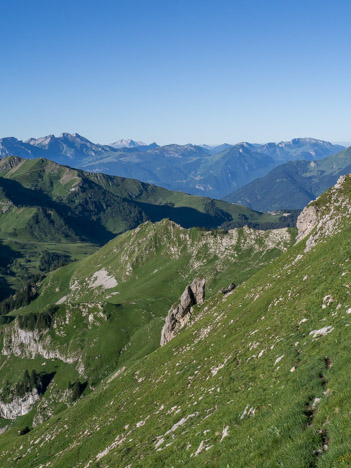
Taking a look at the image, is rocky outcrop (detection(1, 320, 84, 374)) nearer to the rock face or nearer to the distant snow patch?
the rock face

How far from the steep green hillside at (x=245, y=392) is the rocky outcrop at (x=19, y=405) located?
6358 cm

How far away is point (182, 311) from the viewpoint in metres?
101

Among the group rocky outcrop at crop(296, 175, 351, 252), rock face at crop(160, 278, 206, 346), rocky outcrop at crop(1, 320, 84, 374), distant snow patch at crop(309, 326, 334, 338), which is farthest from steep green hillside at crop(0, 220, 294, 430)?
distant snow patch at crop(309, 326, 334, 338)

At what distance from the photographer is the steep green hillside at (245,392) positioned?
854 inches

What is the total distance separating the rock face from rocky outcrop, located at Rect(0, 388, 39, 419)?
79064 mm

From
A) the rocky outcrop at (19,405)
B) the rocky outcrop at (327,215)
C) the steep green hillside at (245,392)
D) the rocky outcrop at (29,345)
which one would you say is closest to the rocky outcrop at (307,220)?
the rocky outcrop at (327,215)

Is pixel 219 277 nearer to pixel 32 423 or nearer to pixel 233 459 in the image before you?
pixel 32 423

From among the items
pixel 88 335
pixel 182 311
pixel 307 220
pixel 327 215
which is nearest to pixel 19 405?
pixel 88 335

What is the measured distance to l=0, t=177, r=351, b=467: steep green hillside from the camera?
21703 mm

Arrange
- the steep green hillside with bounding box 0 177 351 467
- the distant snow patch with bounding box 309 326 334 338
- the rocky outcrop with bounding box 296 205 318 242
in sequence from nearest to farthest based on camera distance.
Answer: the steep green hillside with bounding box 0 177 351 467
the distant snow patch with bounding box 309 326 334 338
the rocky outcrop with bounding box 296 205 318 242

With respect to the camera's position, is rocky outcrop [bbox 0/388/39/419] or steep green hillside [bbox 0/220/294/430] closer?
steep green hillside [bbox 0/220/294/430]

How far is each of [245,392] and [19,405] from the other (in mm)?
148438

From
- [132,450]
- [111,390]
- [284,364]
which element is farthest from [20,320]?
[284,364]

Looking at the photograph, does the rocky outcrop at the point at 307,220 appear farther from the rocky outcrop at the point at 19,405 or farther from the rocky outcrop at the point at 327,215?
the rocky outcrop at the point at 19,405
